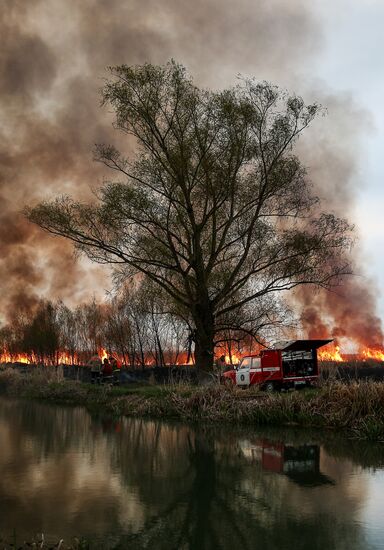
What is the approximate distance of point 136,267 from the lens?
1145 inches

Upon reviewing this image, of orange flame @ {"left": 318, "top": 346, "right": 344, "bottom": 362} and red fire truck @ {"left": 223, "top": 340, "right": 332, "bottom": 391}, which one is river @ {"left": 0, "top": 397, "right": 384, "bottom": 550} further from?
orange flame @ {"left": 318, "top": 346, "right": 344, "bottom": 362}

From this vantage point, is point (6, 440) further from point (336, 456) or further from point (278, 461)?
point (336, 456)

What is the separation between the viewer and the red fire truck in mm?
28438

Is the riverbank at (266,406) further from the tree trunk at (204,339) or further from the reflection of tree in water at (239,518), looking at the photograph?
the reflection of tree in water at (239,518)

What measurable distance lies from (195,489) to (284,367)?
17.7 meters

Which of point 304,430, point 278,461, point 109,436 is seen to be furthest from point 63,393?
point 278,461

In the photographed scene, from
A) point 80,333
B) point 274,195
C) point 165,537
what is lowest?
point 165,537

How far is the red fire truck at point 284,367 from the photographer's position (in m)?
28.4

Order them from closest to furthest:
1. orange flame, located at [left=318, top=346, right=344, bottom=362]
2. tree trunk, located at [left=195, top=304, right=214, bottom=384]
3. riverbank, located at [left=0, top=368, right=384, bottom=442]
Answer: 1. riverbank, located at [left=0, top=368, right=384, bottom=442]
2. tree trunk, located at [left=195, top=304, right=214, bottom=384]
3. orange flame, located at [left=318, top=346, right=344, bottom=362]

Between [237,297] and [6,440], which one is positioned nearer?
[6,440]

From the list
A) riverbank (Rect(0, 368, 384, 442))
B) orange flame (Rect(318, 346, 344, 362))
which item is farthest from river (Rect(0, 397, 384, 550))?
orange flame (Rect(318, 346, 344, 362))

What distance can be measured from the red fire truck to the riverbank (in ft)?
14.6

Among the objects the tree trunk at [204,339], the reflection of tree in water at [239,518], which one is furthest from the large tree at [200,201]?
the reflection of tree in water at [239,518]

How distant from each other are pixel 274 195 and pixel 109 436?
16366 millimetres
